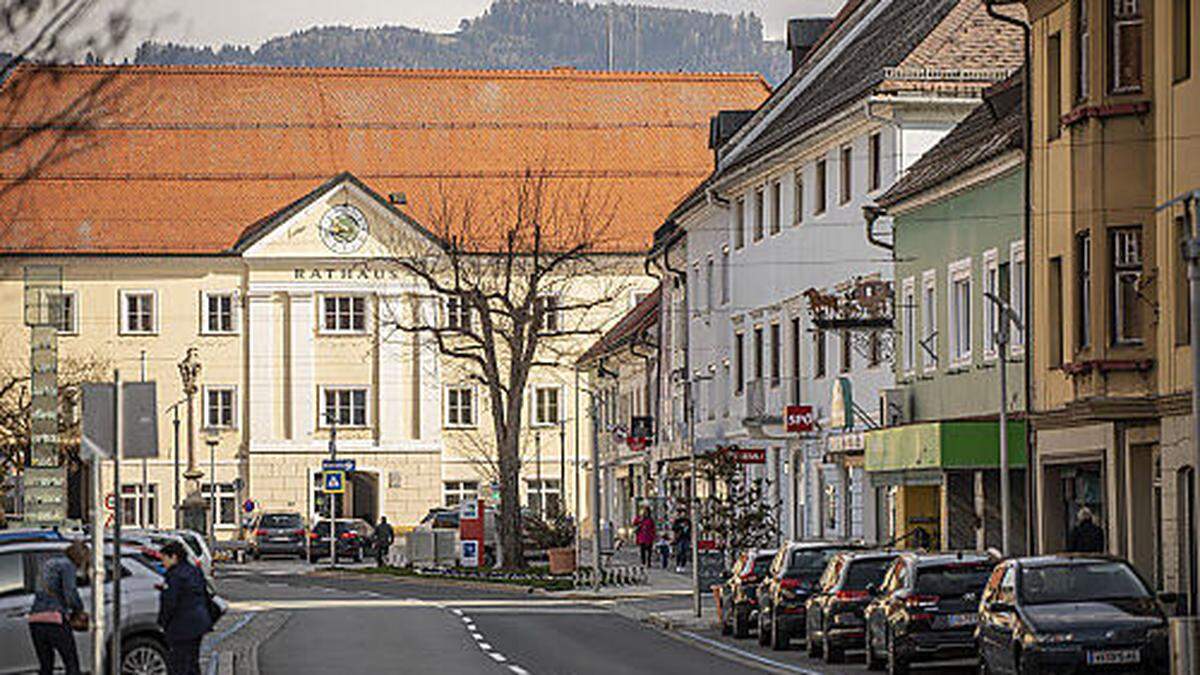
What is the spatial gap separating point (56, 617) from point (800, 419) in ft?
108

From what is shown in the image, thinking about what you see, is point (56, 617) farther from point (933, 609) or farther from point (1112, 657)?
point (1112, 657)

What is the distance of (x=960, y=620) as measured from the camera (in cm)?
3045

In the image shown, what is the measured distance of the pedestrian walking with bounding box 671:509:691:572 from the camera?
73250 mm

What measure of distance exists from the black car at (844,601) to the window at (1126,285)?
4.57 meters

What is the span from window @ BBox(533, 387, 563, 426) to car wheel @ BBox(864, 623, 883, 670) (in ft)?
264

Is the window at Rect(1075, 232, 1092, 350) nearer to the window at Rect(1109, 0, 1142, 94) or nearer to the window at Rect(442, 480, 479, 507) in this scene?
the window at Rect(1109, 0, 1142, 94)

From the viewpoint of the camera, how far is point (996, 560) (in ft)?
103

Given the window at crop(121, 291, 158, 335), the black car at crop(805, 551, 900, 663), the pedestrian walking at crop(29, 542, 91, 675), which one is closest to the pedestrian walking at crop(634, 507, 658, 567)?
the window at crop(121, 291, 158, 335)

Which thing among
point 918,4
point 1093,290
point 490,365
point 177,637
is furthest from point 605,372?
point 177,637

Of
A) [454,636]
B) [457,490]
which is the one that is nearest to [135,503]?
[457,490]

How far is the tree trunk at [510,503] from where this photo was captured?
67.2 meters

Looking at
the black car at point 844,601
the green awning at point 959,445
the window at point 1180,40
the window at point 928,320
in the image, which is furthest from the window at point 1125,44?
the window at point 928,320

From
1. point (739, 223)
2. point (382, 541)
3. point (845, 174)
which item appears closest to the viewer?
point (845, 174)

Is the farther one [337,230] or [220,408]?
[220,408]
